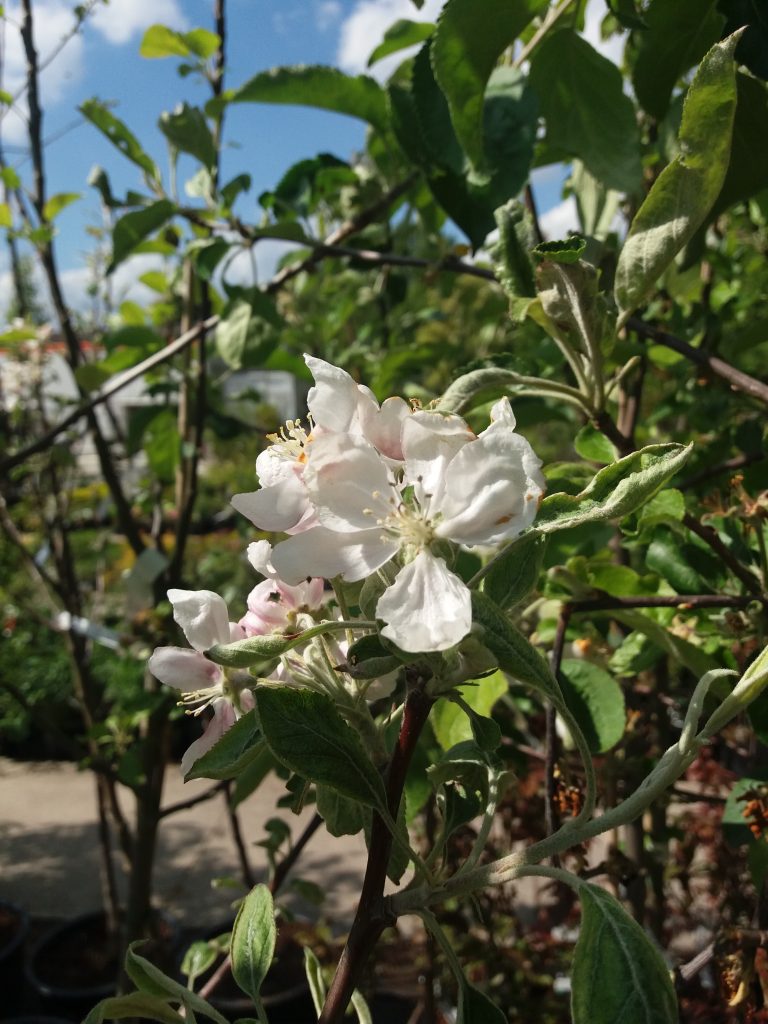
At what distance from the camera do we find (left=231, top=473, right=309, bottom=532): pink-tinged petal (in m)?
0.61

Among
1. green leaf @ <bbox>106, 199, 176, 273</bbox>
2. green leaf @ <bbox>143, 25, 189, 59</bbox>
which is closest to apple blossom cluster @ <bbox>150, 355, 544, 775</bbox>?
green leaf @ <bbox>106, 199, 176, 273</bbox>

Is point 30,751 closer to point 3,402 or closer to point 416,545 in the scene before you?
point 3,402

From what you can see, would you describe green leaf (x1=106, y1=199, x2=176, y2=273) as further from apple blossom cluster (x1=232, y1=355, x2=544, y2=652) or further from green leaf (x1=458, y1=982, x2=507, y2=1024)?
green leaf (x1=458, y1=982, x2=507, y2=1024)

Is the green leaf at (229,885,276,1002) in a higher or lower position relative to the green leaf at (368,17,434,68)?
lower

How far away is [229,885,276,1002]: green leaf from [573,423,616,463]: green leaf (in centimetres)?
54

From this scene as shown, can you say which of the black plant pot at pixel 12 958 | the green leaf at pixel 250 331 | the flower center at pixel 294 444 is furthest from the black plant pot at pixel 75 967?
the flower center at pixel 294 444

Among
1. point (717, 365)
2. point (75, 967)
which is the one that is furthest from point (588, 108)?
point (75, 967)

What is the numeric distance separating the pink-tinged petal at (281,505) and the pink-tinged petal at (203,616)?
105 mm

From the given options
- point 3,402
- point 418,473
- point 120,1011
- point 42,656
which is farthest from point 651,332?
point 42,656

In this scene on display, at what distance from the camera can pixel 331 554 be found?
1.95 feet

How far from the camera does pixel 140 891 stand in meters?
1.89

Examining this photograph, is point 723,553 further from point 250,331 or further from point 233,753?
point 250,331

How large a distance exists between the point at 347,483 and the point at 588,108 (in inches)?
28.4

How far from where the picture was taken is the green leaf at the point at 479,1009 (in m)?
0.63
